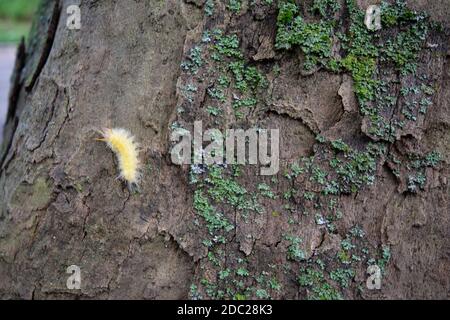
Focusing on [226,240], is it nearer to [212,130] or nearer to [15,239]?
[212,130]

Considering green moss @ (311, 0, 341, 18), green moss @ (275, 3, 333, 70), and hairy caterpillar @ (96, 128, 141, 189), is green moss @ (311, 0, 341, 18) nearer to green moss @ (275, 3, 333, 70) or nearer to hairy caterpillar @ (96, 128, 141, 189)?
green moss @ (275, 3, 333, 70)

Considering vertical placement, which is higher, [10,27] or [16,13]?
[16,13]

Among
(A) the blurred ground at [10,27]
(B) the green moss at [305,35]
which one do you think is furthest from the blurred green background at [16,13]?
(B) the green moss at [305,35]

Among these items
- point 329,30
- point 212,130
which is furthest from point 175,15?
point 329,30

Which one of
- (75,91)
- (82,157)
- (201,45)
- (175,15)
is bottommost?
(82,157)

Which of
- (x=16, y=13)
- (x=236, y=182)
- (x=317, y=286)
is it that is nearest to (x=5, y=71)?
(x=16, y=13)

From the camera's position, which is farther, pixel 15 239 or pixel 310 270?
pixel 15 239

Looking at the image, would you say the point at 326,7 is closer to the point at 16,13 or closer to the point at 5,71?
the point at 5,71
